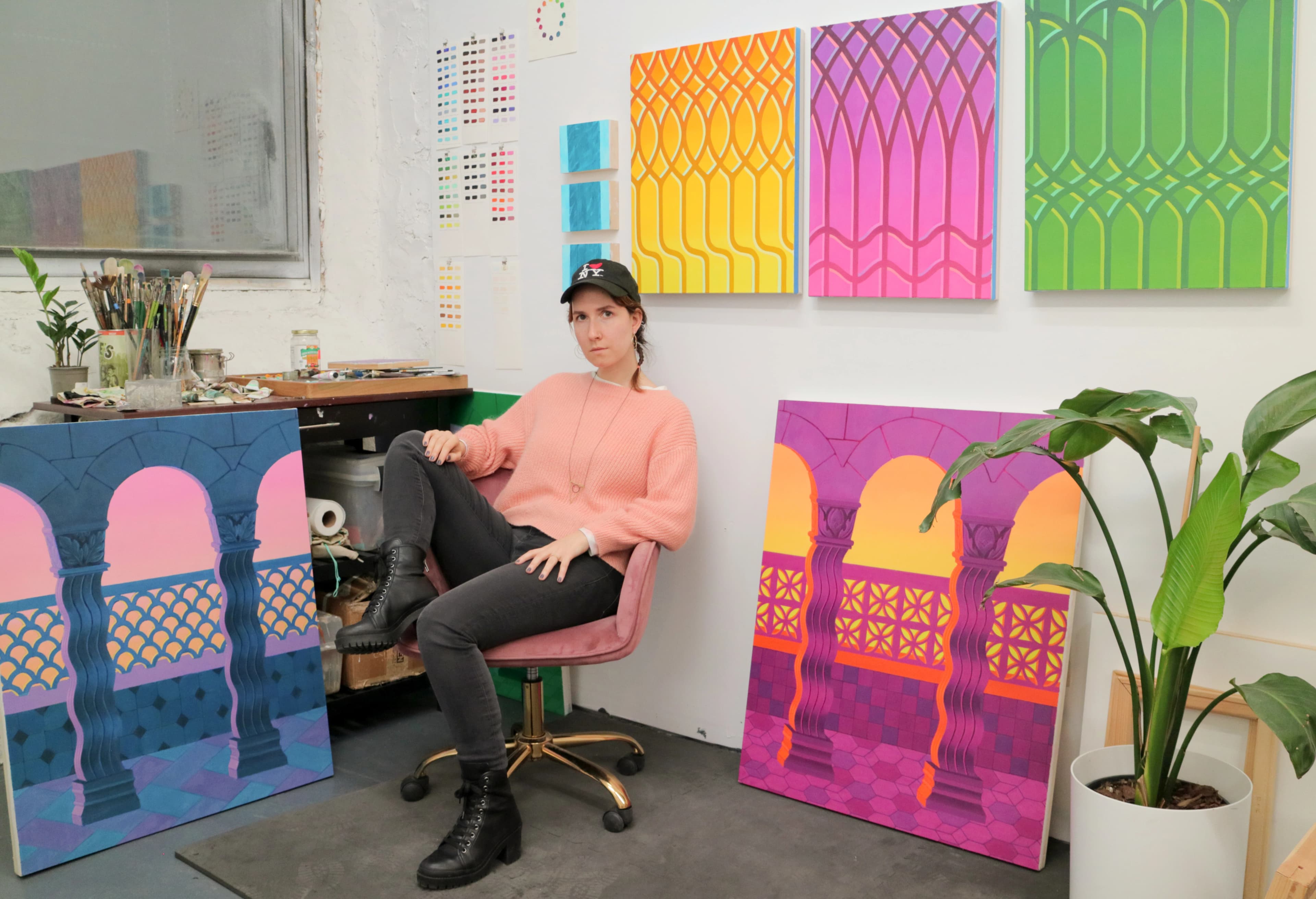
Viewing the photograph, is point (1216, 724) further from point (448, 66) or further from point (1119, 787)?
point (448, 66)

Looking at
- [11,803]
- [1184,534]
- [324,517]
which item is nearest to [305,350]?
[324,517]

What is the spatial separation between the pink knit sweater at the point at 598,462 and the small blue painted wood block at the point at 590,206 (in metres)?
0.49

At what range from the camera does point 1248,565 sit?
211cm

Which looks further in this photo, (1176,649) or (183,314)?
(183,314)

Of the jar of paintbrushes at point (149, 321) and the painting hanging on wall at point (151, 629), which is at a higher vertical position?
the jar of paintbrushes at point (149, 321)

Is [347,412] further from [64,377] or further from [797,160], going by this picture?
[797,160]

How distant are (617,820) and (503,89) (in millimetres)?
2144

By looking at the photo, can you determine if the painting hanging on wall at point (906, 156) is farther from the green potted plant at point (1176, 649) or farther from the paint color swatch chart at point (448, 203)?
the paint color swatch chart at point (448, 203)

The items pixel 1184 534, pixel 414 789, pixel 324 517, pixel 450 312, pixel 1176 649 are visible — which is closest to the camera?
pixel 1184 534

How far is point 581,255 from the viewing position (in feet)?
10.1

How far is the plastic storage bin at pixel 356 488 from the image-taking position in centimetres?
307

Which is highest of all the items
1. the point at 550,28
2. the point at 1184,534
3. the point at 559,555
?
the point at 550,28

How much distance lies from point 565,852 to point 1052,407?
1469 millimetres

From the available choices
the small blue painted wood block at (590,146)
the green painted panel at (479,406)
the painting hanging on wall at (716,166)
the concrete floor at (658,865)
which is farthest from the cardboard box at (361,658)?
the small blue painted wood block at (590,146)
